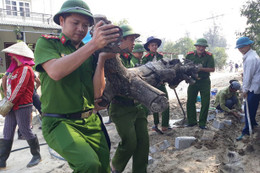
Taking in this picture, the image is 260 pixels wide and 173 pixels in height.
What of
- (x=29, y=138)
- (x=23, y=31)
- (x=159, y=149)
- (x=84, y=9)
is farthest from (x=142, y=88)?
(x=23, y=31)

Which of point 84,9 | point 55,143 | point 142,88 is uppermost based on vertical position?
point 84,9

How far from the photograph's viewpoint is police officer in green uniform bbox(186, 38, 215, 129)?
5.08 m

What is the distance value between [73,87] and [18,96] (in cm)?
219

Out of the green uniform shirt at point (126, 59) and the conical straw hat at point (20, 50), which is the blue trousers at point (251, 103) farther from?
the conical straw hat at point (20, 50)

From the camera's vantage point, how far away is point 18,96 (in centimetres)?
347

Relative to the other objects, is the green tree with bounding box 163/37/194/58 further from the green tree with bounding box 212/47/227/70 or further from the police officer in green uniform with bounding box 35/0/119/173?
the police officer in green uniform with bounding box 35/0/119/173

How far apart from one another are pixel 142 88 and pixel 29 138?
2408mm

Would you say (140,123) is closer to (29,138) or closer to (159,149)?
(159,149)

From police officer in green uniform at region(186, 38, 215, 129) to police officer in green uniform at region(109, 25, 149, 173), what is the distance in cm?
260

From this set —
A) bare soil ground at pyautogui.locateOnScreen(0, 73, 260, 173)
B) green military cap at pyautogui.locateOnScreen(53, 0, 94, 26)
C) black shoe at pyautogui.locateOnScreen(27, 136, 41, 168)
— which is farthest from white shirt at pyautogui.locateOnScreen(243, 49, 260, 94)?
black shoe at pyautogui.locateOnScreen(27, 136, 41, 168)

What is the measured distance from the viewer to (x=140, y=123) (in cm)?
300

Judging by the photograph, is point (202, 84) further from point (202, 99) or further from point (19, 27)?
point (19, 27)

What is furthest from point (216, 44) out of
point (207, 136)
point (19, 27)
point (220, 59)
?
point (207, 136)

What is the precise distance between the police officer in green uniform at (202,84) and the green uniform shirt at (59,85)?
3.82 m
